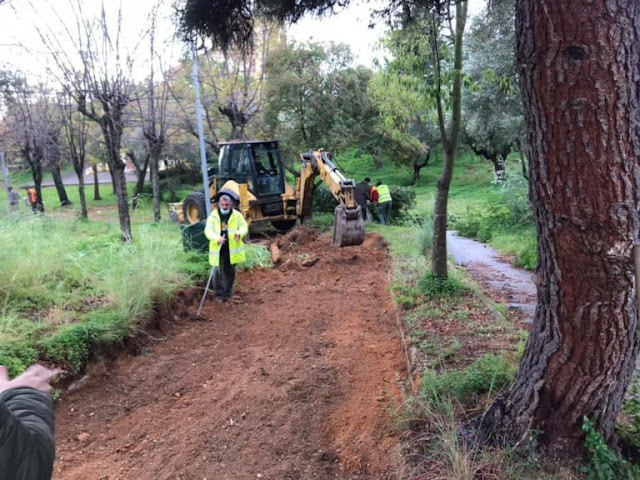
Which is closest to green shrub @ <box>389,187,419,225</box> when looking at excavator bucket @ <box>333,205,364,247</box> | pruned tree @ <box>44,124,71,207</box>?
excavator bucket @ <box>333,205,364,247</box>

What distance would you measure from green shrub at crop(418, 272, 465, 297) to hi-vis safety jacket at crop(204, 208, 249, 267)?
2.77 m

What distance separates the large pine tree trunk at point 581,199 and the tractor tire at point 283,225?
431 inches

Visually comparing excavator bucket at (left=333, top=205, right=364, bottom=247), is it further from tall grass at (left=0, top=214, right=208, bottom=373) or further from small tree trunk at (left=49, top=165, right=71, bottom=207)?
small tree trunk at (left=49, top=165, right=71, bottom=207)

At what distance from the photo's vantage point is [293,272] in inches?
365

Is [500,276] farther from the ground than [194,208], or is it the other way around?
[194,208]

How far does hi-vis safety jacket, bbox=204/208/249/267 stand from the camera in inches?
287

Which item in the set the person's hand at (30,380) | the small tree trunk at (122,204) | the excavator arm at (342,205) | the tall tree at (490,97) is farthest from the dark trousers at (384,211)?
the person's hand at (30,380)

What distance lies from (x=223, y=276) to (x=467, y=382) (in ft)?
15.7

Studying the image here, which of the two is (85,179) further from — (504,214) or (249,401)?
(249,401)

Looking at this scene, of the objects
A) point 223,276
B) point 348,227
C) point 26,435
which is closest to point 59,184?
point 348,227

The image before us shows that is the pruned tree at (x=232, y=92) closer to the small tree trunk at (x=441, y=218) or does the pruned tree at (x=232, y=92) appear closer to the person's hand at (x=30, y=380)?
the small tree trunk at (x=441, y=218)

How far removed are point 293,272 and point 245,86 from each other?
9.62 m

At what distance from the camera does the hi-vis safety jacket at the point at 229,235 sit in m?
7.28

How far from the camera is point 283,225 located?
13.5 meters
